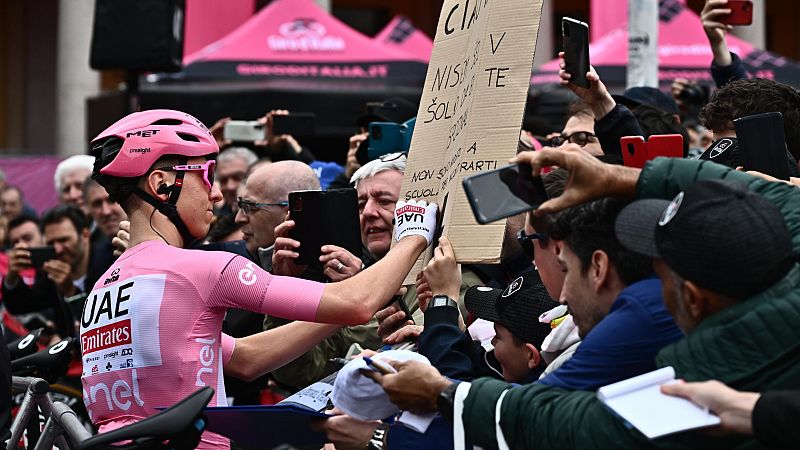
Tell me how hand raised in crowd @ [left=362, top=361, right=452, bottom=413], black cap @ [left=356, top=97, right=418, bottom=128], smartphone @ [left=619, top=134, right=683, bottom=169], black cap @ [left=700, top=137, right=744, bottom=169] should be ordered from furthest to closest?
1. black cap @ [left=356, top=97, right=418, bottom=128]
2. black cap @ [left=700, top=137, right=744, bottom=169]
3. smartphone @ [left=619, top=134, right=683, bottom=169]
4. hand raised in crowd @ [left=362, top=361, right=452, bottom=413]

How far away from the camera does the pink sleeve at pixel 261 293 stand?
3.84m

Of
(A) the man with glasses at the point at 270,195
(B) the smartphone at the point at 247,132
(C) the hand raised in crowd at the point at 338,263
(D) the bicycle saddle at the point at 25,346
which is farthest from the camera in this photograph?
(B) the smartphone at the point at 247,132

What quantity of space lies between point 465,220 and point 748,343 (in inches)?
53.8

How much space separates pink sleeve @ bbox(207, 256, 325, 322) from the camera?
3840 mm

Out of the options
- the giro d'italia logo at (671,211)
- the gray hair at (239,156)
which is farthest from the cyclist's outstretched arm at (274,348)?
the gray hair at (239,156)

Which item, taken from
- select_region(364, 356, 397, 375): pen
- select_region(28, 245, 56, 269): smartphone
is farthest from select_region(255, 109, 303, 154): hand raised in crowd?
select_region(364, 356, 397, 375): pen

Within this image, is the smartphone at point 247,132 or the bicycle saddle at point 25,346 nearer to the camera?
the bicycle saddle at point 25,346

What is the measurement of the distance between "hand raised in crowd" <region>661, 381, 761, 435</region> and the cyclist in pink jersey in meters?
1.34

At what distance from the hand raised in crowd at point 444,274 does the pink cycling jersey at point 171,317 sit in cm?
34

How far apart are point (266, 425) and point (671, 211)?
143 cm

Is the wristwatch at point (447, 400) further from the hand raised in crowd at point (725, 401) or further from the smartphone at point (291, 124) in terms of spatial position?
the smartphone at point (291, 124)

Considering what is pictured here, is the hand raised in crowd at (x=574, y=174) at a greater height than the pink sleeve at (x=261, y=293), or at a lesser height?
greater

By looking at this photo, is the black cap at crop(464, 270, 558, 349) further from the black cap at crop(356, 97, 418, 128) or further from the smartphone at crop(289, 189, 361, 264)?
the black cap at crop(356, 97, 418, 128)

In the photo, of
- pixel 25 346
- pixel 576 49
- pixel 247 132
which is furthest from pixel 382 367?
pixel 247 132
